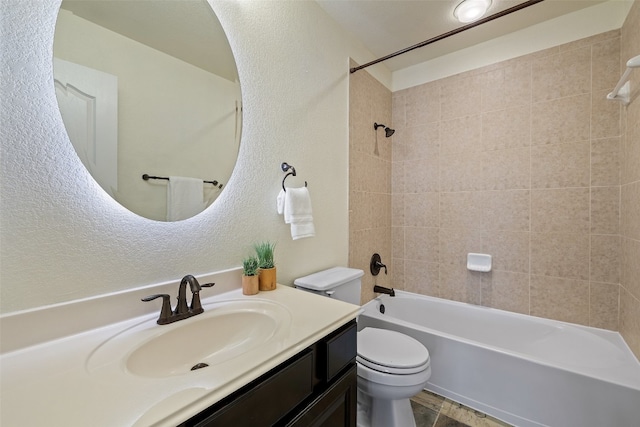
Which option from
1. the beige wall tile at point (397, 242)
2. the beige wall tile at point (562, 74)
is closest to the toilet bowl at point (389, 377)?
the beige wall tile at point (397, 242)

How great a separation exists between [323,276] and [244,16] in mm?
1408

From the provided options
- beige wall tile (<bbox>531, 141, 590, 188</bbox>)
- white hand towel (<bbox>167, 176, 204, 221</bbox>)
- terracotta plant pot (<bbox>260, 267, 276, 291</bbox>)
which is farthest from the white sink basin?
beige wall tile (<bbox>531, 141, 590, 188</bbox>)

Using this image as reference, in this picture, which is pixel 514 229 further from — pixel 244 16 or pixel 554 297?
pixel 244 16

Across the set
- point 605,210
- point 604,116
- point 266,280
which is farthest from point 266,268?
point 604,116

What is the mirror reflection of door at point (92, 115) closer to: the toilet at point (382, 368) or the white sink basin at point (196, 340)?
the white sink basin at point (196, 340)

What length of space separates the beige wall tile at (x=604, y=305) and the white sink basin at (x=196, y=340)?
2.19 m

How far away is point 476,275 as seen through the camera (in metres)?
2.16

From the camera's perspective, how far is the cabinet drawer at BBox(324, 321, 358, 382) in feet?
2.68

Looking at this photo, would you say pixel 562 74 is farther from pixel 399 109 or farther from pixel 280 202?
pixel 280 202

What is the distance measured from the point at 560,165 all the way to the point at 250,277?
2278mm

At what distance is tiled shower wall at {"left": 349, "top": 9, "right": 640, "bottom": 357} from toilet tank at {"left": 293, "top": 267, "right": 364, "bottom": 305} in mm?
383

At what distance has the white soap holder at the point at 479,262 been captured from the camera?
2.07 meters

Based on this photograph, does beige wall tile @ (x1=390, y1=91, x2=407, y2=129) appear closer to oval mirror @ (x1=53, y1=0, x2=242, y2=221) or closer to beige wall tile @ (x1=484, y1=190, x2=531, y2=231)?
beige wall tile @ (x1=484, y1=190, x2=531, y2=231)

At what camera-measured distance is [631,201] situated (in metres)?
1.48
